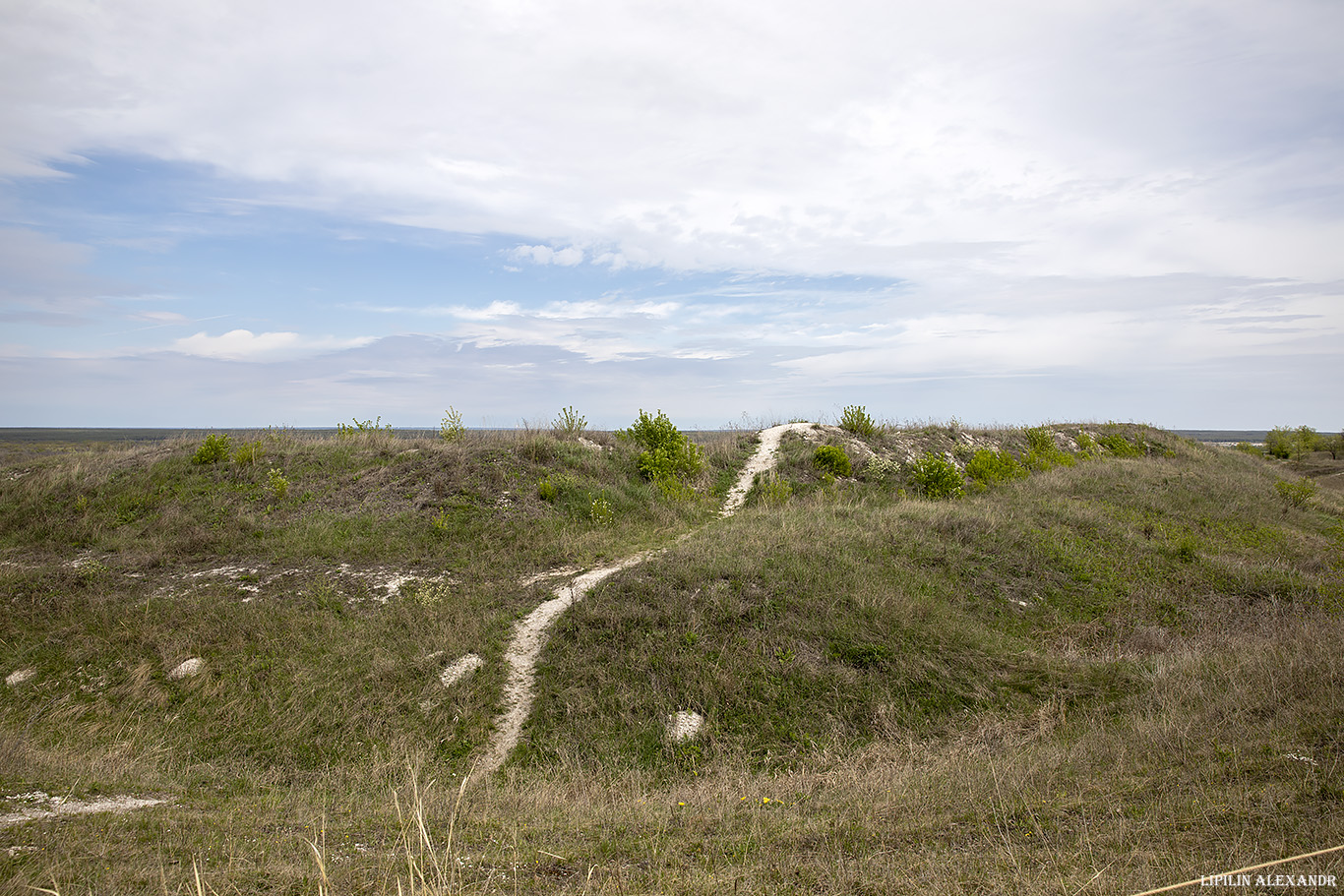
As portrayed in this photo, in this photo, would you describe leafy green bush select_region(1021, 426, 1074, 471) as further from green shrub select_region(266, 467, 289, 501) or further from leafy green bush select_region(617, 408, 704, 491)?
green shrub select_region(266, 467, 289, 501)

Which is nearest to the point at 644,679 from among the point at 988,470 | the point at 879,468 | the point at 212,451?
the point at 879,468

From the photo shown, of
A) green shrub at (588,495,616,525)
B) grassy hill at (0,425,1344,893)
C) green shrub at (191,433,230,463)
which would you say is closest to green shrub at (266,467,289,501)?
grassy hill at (0,425,1344,893)

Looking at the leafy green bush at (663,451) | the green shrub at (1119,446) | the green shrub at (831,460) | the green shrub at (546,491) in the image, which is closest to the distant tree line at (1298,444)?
the green shrub at (1119,446)

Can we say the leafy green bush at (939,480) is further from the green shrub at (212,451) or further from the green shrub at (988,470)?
the green shrub at (212,451)

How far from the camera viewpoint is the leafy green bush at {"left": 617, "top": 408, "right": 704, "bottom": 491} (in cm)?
1783

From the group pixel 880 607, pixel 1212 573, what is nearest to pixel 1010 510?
pixel 1212 573

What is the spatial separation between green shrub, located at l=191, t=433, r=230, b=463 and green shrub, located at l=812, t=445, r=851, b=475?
17563 mm

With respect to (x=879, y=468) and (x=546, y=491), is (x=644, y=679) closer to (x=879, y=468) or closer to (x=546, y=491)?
(x=546, y=491)

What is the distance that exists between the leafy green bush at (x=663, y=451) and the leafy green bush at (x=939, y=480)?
6.93 meters

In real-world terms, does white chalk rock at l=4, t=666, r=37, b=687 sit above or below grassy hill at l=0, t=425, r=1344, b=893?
below

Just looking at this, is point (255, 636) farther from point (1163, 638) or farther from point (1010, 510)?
point (1010, 510)

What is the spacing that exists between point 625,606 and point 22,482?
1785cm

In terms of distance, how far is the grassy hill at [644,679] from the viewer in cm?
424

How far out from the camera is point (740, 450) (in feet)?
69.1
